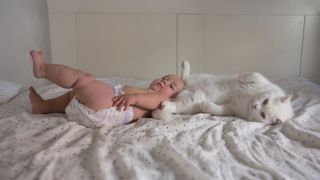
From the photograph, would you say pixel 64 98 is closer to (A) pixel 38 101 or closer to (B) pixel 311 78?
(A) pixel 38 101

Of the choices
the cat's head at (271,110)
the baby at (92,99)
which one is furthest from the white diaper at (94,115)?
the cat's head at (271,110)

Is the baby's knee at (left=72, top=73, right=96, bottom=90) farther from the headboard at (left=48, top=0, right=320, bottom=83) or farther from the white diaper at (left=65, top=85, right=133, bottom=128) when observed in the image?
the headboard at (left=48, top=0, right=320, bottom=83)

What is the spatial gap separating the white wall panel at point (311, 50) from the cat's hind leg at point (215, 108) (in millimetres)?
1279

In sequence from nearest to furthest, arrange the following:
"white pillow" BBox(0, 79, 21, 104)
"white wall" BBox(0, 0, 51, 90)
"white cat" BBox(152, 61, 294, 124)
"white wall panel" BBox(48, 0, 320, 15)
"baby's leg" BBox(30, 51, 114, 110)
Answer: "baby's leg" BBox(30, 51, 114, 110) < "white cat" BBox(152, 61, 294, 124) < "white pillow" BBox(0, 79, 21, 104) < "white wall" BBox(0, 0, 51, 90) < "white wall panel" BBox(48, 0, 320, 15)

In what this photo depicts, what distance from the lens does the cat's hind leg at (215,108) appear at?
53.4 inches

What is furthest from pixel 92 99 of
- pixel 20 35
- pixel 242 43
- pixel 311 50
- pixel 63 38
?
pixel 311 50

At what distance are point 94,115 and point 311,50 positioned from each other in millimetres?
1827

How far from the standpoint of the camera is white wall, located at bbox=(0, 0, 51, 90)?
1866 millimetres

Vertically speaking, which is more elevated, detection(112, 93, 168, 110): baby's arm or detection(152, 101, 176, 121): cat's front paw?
detection(112, 93, 168, 110): baby's arm

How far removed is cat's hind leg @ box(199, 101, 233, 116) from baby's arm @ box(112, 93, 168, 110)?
0.17 meters

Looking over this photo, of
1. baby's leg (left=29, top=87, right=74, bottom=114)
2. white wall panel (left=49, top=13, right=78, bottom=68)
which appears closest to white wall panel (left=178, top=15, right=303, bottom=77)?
white wall panel (left=49, top=13, right=78, bottom=68)

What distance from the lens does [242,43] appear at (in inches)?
92.0

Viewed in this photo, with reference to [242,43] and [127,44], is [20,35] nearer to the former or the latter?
[127,44]

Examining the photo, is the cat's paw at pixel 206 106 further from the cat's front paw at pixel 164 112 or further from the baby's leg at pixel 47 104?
the baby's leg at pixel 47 104
